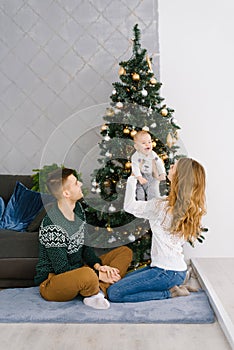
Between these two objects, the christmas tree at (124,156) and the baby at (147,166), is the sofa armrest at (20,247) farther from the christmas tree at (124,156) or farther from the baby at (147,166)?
the baby at (147,166)

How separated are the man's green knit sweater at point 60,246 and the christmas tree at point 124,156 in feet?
1.20

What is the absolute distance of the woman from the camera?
2.84 metres

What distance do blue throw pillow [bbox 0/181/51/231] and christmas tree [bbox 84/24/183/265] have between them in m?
0.42

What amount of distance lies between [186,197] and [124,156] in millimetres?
748

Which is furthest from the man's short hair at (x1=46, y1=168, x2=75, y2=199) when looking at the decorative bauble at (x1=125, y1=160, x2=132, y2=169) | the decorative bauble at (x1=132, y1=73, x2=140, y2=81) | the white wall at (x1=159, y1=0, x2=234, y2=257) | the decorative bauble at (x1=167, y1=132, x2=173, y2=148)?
the white wall at (x1=159, y1=0, x2=234, y2=257)

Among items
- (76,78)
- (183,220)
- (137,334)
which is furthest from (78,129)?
(137,334)

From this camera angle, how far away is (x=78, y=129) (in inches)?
177

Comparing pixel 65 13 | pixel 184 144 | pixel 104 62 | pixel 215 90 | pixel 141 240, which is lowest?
pixel 141 240

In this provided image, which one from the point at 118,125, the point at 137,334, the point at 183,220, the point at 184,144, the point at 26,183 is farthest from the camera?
the point at 184,144

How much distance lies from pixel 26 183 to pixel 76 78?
1145 mm

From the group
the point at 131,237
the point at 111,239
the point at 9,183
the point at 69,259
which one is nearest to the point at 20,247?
the point at 69,259

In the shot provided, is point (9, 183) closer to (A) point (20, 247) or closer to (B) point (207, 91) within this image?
(A) point (20, 247)

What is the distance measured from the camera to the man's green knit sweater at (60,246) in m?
2.87

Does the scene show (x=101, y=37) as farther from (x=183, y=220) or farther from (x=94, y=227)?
(x=183, y=220)
